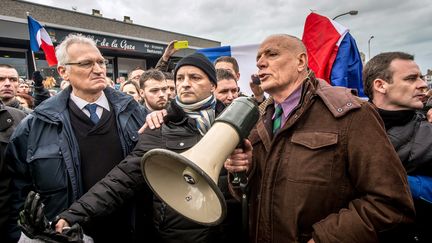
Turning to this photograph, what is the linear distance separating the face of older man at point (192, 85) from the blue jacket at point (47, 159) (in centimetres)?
88

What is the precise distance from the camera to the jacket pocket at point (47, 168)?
211cm

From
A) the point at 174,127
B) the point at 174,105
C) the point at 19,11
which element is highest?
the point at 19,11

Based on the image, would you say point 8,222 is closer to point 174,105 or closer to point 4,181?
point 4,181

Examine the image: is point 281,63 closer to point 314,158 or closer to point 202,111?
point 314,158

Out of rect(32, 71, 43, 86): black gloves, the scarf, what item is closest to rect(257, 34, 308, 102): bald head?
the scarf

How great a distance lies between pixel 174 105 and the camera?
2250 millimetres

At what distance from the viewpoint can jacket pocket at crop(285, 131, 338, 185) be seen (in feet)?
5.01

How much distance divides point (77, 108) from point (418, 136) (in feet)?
8.10

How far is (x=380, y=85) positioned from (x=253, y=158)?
123 centimetres

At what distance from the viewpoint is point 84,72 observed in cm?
238

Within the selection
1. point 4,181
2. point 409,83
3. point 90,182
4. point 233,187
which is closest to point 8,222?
point 4,181

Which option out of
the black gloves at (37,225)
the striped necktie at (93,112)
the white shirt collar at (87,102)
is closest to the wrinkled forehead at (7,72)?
the white shirt collar at (87,102)

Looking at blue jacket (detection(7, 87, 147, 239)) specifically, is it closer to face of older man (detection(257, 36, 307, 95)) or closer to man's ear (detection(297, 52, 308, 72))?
face of older man (detection(257, 36, 307, 95))

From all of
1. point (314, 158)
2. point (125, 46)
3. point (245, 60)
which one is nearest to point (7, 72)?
point (245, 60)
